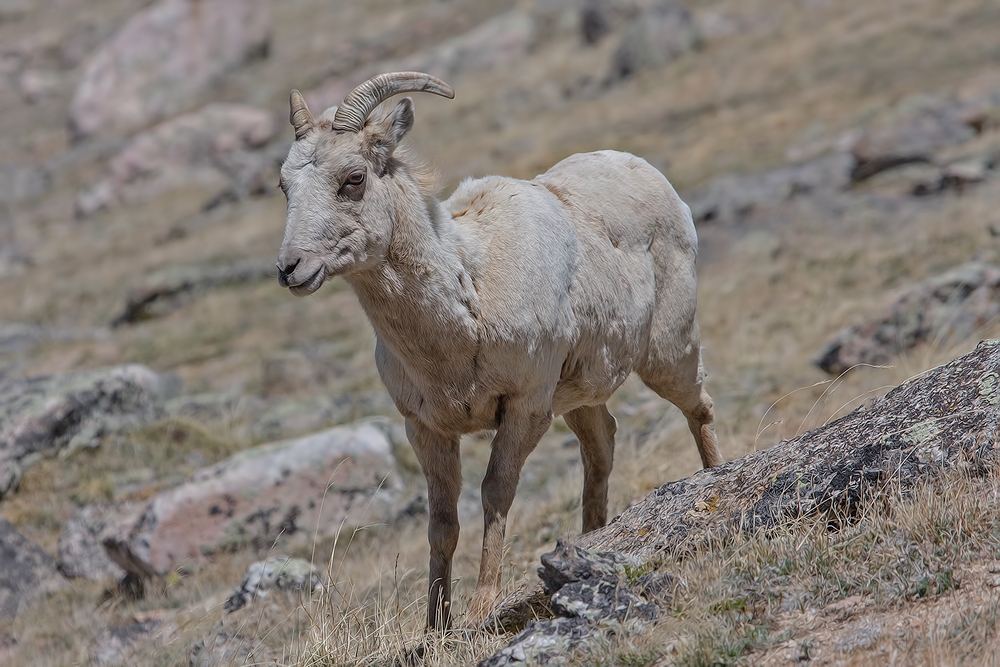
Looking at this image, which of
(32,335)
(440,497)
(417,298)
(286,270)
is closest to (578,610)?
(440,497)

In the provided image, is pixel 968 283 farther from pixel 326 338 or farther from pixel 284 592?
pixel 326 338

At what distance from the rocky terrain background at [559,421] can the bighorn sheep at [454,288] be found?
0.62 meters

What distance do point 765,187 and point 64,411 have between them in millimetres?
12437

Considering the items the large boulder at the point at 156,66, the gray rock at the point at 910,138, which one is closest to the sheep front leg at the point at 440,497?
the gray rock at the point at 910,138

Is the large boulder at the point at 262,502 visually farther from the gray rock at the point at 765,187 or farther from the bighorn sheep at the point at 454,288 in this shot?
the gray rock at the point at 765,187

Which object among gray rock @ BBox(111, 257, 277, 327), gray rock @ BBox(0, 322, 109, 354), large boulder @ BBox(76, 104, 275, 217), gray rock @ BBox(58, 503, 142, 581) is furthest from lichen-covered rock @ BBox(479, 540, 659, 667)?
large boulder @ BBox(76, 104, 275, 217)

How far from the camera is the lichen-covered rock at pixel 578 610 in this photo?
12.6ft

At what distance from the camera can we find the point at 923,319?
10.0 metres

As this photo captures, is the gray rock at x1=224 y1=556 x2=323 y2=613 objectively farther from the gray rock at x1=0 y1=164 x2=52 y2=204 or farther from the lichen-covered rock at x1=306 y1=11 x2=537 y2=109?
the gray rock at x1=0 y1=164 x2=52 y2=204

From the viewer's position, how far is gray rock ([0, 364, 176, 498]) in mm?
10641

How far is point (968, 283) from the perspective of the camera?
10047 millimetres

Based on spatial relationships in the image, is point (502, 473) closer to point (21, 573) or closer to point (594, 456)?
point (594, 456)

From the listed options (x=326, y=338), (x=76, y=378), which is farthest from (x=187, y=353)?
(x=76, y=378)

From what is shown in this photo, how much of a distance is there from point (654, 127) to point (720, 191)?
6999 millimetres
